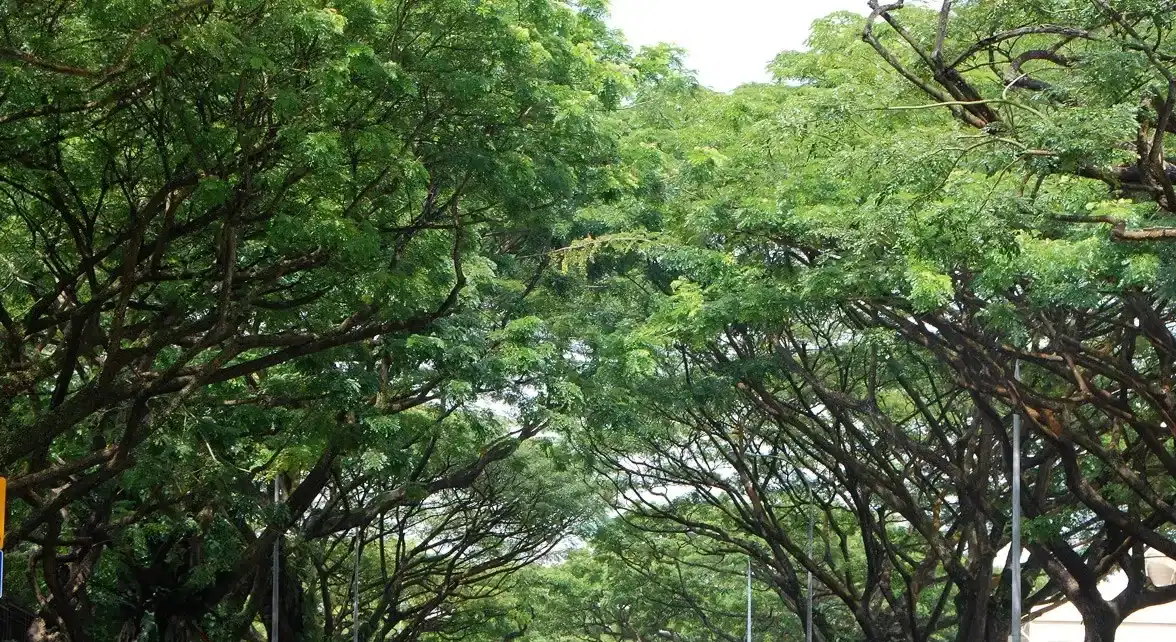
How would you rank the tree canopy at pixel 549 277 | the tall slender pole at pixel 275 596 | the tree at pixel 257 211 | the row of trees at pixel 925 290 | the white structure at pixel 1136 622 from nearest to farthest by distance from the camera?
the row of trees at pixel 925 290
the tree canopy at pixel 549 277
the tree at pixel 257 211
the tall slender pole at pixel 275 596
the white structure at pixel 1136 622

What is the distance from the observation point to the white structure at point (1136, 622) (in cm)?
5053

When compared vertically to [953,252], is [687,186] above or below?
above

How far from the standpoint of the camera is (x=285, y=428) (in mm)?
19062

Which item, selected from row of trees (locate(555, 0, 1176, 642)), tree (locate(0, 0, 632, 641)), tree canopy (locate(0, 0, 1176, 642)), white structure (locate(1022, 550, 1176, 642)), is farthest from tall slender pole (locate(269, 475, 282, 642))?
white structure (locate(1022, 550, 1176, 642))

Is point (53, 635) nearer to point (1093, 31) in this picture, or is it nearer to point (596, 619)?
point (1093, 31)

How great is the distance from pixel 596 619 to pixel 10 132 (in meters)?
31.7

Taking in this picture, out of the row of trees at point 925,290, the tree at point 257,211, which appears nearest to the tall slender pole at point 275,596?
the tree at point 257,211

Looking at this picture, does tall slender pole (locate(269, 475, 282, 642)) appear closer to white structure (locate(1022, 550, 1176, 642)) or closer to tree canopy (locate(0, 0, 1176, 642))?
tree canopy (locate(0, 0, 1176, 642))

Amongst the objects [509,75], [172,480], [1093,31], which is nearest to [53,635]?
[172,480]

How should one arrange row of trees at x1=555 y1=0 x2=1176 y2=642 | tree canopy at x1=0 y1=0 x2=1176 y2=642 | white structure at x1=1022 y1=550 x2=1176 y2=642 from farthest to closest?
white structure at x1=1022 y1=550 x2=1176 y2=642 → tree canopy at x1=0 y1=0 x2=1176 y2=642 → row of trees at x1=555 y1=0 x2=1176 y2=642

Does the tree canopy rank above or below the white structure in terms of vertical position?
below

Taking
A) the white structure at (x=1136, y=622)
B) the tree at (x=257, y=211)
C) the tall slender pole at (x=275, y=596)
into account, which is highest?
the white structure at (x=1136, y=622)

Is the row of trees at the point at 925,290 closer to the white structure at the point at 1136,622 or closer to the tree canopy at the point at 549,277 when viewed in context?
the tree canopy at the point at 549,277

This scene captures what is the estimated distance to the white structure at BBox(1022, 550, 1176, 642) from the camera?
5053 centimetres
